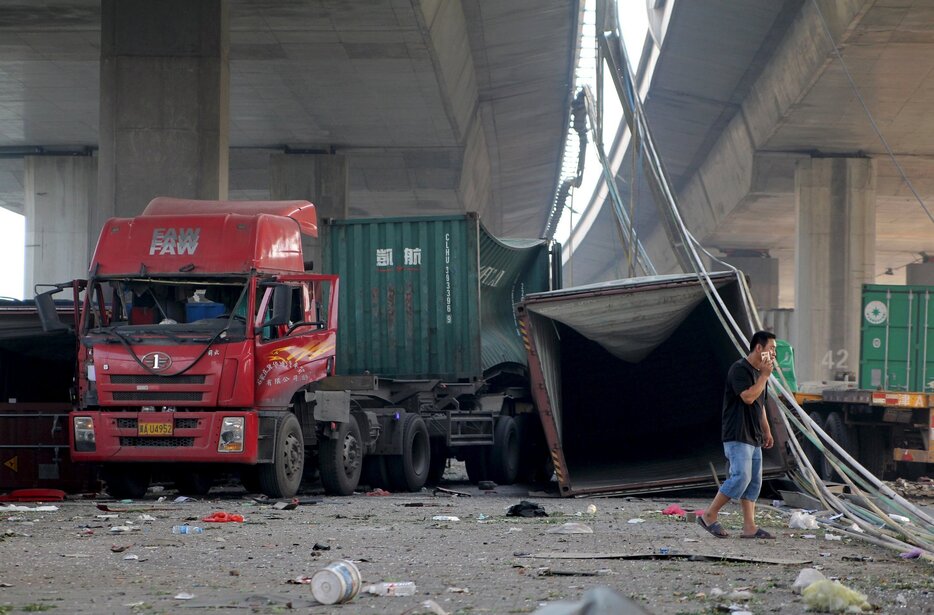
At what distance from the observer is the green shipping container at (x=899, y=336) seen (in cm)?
2103

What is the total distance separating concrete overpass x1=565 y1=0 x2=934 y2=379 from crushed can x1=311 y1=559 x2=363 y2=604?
63.9ft

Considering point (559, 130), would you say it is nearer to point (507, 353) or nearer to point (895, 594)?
point (507, 353)

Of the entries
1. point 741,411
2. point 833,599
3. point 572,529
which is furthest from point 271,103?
point 833,599

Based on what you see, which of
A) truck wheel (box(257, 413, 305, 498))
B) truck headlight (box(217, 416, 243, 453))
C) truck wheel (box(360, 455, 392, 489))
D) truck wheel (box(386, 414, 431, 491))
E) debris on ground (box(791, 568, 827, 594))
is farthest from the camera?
truck wheel (box(360, 455, 392, 489))

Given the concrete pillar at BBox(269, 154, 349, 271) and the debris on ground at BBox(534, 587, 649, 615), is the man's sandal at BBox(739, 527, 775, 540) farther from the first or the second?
the concrete pillar at BBox(269, 154, 349, 271)

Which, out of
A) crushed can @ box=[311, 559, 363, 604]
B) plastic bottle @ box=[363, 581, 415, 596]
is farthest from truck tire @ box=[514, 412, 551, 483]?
crushed can @ box=[311, 559, 363, 604]

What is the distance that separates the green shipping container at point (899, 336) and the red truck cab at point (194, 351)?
1018cm

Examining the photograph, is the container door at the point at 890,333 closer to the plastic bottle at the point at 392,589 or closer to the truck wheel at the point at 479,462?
the truck wheel at the point at 479,462

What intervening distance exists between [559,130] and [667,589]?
3664 centimetres

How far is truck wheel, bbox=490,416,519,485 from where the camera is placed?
18922 mm

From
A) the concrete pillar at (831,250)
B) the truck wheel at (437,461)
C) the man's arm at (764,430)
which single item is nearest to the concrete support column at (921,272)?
the concrete pillar at (831,250)

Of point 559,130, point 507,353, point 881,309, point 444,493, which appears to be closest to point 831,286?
point 559,130

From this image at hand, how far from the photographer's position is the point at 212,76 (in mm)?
21828

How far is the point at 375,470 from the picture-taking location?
55.7 feet
